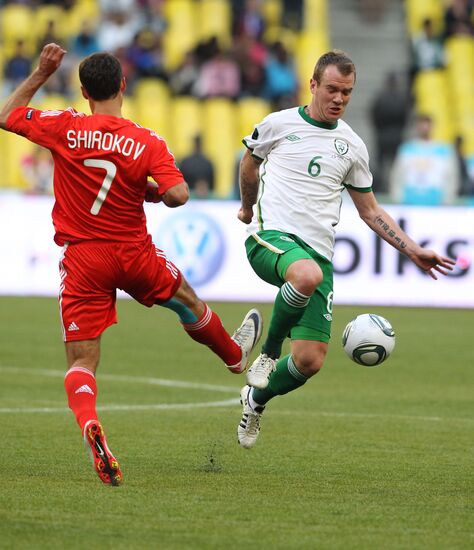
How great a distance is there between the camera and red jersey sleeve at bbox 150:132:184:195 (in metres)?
7.12

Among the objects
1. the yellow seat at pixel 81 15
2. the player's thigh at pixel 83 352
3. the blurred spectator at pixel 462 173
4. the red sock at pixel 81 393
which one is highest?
the player's thigh at pixel 83 352

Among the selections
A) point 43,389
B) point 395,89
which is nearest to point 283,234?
point 43,389

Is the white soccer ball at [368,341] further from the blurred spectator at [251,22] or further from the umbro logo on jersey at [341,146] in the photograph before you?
the blurred spectator at [251,22]

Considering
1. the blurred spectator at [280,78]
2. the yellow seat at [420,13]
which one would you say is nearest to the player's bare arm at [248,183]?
the blurred spectator at [280,78]

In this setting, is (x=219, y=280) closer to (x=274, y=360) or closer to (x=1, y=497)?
(x=274, y=360)

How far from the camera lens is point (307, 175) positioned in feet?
27.6

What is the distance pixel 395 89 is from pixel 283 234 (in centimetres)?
1622

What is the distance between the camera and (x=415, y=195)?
66.1ft

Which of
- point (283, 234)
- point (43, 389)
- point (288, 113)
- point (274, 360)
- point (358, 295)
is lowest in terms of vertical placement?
point (358, 295)

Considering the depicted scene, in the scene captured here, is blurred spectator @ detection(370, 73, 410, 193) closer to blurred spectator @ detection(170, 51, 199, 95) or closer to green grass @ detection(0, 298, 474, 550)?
blurred spectator @ detection(170, 51, 199, 95)

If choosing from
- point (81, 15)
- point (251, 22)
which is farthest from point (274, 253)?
point (81, 15)

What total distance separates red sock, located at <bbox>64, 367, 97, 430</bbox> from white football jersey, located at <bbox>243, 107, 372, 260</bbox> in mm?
1715

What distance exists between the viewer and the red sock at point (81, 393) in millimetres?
7062

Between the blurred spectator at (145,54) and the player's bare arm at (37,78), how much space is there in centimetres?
1865
